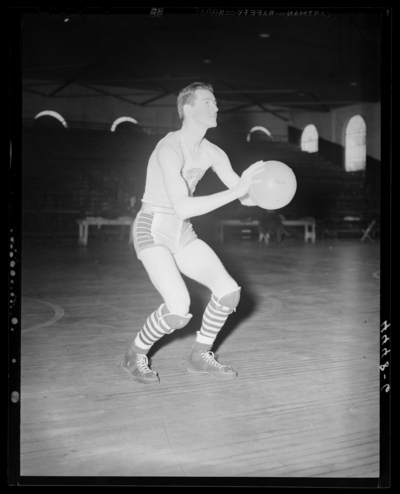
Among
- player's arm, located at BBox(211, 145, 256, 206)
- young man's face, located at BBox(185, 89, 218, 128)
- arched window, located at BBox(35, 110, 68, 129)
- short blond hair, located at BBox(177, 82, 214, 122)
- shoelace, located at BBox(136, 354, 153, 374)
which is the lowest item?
shoelace, located at BBox(136, 354, 153, 374)

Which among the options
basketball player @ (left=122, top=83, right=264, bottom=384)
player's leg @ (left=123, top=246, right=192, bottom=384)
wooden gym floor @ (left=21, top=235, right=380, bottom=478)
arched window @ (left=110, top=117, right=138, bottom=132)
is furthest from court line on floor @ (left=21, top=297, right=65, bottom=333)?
arched window @ (left=110, top=117, right=138, bottom=132)

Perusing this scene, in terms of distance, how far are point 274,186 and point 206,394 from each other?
118 cm

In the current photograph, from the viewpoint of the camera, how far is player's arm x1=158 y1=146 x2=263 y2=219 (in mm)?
2514

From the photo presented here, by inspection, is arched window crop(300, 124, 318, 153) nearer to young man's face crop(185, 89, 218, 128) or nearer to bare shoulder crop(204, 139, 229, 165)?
bare shoulder crop(204, 139, 229, 165)

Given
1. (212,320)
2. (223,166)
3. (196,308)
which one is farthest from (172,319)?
(196,308)

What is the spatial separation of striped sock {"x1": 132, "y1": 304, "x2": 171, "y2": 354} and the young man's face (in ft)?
3.55

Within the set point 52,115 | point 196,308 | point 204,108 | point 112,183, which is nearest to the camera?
point 204,108

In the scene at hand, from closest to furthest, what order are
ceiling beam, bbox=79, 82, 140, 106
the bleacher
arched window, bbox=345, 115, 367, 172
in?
the bleacher → ceiling beam, bbox=79, 82, 140, 106 → arched window, bbox=345, 115, 367, 172

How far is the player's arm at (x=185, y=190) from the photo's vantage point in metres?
2.51

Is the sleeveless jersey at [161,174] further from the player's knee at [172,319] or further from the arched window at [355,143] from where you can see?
the arched window at [355,143]

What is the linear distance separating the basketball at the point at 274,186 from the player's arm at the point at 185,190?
0.06 m

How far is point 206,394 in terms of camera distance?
8.79 feet

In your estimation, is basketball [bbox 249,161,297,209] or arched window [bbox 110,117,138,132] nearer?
basketball [bbox 249,161,297,209]

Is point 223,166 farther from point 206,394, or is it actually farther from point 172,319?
point 206,394
